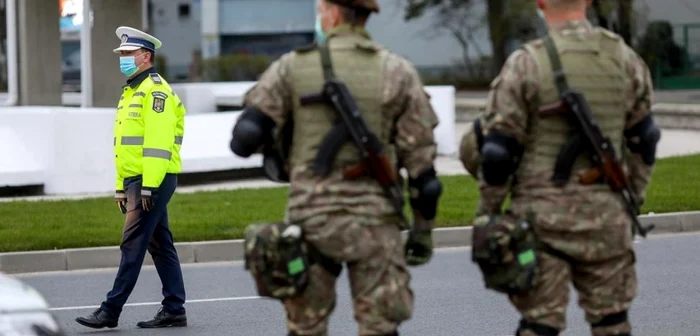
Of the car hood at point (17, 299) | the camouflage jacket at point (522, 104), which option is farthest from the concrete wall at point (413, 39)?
the car hood at point (17, 299)

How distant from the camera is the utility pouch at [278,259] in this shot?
521 centimetres

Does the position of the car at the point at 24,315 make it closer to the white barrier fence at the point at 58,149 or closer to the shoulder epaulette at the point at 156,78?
the shoulder epaulette at the point at 156,78

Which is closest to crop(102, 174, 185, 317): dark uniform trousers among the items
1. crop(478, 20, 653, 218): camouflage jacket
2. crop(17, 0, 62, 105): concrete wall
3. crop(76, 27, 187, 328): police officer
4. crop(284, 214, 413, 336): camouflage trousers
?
crop(76, 27, 187, 328): police officer

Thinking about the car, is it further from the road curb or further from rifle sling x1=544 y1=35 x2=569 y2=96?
Result: the road curb

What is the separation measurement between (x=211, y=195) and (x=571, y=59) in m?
11.4

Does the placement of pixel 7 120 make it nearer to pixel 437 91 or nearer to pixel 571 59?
pixel 437 91

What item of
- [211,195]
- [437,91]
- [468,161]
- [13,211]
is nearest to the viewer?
[468,161]

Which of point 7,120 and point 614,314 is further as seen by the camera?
point 7,120

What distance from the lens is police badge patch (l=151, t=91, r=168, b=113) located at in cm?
862

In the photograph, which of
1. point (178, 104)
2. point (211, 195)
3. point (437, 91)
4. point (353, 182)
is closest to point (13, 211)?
point (211, 195)

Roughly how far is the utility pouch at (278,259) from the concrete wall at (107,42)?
16.1 m

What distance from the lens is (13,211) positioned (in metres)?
15.0

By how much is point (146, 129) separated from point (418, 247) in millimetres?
3512

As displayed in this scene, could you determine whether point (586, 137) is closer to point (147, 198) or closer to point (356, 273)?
point (356, 273)
